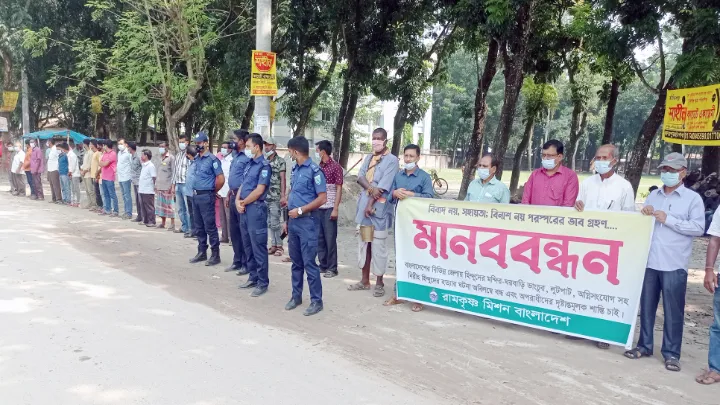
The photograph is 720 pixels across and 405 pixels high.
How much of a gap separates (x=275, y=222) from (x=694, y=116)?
7388mm

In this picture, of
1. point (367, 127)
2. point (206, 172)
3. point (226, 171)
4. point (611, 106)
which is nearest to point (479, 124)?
point (611, 106)

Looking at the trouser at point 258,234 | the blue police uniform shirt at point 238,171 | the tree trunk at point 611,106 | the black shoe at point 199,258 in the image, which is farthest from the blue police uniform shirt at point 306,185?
the tree trunk at point 611,106

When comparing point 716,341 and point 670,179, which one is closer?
point 716,341

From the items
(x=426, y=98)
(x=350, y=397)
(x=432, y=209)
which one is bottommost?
(x=350, y=397)

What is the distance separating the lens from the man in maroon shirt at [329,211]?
271 inches

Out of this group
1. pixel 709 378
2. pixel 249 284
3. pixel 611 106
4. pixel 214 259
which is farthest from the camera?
pixel 611 106

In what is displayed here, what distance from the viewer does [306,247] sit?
540 cm

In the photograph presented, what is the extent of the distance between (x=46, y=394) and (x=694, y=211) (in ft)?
17.1

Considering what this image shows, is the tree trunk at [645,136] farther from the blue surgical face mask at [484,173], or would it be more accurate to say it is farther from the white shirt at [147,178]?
the white shirt at [147,178]

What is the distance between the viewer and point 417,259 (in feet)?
19.0

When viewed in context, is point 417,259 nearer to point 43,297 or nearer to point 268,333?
point 268,333

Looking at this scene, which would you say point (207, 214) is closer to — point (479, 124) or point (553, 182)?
point (553, 182)

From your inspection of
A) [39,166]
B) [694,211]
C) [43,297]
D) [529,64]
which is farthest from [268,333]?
[529,64]

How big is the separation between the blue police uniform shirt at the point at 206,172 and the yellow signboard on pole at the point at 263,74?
1.67m
